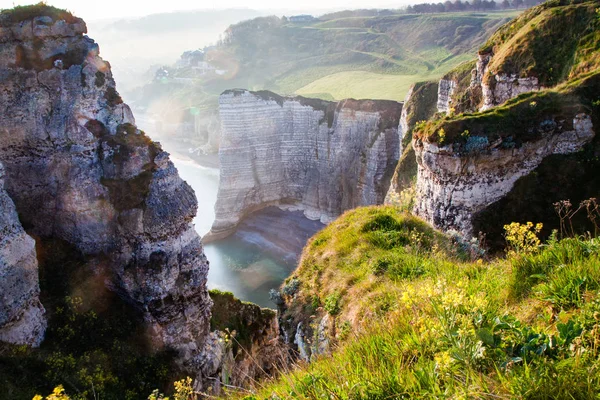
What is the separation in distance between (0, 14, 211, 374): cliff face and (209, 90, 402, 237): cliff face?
75.1 ft

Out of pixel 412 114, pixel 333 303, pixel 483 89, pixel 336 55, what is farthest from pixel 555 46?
pixel 336 55

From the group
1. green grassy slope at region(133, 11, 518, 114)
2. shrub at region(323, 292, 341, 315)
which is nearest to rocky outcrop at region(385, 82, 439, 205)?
shrub at region(323, 292, 341, 315)

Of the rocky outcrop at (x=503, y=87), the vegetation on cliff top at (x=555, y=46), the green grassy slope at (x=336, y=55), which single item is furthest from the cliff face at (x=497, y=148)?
the green grassy slope at (x=336, y=55)

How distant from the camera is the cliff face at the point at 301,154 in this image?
108ft

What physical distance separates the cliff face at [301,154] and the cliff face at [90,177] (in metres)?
22.9

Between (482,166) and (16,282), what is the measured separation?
14.5m

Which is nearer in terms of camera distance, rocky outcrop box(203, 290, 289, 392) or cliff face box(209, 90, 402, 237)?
rocky outcrop box(203, 290, 289, 392)

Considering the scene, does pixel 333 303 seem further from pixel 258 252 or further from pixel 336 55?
pixel 336 55

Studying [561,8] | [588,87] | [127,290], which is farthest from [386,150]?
[127,290]

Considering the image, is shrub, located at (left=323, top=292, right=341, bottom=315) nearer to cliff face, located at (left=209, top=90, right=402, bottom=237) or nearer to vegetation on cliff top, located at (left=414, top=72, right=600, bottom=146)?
vegetation on cliff top, located at (left=414, top=72, right=600, bottom=146)

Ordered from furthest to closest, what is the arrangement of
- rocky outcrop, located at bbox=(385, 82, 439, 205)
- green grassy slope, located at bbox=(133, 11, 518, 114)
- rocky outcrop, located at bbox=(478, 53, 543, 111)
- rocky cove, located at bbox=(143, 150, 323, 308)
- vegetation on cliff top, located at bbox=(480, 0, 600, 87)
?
green grassy slope, located at bbox=(133, 11, 518, 114) → rocky cove, located at bbox=(143, 150, 323, 308) → rocky outcrop, located at bbox=(385, 82, 439, 205) → rocky outcrop, located at bbox=(478, 53, 543, 111) → vegetation on cliff top, located at bbox=(480, 0, 600, 87)

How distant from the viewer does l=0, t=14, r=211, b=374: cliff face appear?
445 inches

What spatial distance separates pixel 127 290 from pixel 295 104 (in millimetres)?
26741

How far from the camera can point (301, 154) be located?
36.8 meters
